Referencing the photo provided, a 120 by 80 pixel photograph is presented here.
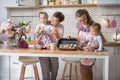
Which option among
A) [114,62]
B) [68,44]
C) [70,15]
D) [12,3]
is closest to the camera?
[68,44]

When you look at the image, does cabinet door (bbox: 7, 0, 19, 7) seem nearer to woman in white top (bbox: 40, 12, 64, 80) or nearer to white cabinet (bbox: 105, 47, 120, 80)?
woman in white top (bbox: 40, 12, 64, 80)

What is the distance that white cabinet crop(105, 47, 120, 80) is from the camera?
13.6 ft

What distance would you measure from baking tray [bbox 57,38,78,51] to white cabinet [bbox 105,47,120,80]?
1266 mm

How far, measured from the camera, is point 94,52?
9.29 feet

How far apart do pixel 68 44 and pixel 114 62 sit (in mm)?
1469

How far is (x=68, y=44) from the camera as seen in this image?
120 inches

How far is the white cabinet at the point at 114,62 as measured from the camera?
164 inches

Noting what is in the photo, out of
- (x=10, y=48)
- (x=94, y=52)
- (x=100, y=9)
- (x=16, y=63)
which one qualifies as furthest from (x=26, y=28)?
(x=100, y=9)

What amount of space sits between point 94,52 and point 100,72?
1.43m

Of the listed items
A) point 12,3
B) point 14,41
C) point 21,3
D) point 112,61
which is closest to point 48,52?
point 14,41

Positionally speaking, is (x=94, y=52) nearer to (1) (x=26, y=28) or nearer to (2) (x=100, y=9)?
(1) (x=26, y=28)

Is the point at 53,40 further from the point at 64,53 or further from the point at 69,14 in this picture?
the point at 69,14

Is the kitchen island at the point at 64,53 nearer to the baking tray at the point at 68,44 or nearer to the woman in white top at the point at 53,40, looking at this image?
the baking tray at the point at 68,44

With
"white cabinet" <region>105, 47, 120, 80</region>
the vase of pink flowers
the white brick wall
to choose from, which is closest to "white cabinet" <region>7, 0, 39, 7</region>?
the white brick wall
